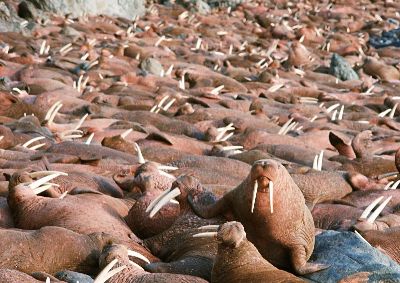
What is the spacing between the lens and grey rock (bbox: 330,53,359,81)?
16.9m

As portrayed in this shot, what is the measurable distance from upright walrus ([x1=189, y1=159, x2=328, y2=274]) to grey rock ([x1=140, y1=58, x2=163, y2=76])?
9.79 m

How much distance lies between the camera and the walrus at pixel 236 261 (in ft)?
14.3

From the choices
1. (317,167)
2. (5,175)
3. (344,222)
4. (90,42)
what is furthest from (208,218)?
(90,42)

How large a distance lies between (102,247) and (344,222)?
179cm

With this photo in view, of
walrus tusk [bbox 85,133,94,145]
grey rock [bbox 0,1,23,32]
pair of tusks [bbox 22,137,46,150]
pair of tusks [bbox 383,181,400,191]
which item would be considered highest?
pair of tusks [bbox 383,181,400,191]

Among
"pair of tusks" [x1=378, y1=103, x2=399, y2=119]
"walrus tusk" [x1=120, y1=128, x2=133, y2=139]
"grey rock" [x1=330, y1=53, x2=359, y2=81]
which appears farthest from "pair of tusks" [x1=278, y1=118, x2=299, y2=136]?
"grey rock" [x1=330, y1=53, x2=359, y2=81]

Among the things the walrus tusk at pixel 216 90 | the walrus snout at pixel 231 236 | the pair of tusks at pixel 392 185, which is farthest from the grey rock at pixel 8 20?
the walrus snout at pixel 231 236

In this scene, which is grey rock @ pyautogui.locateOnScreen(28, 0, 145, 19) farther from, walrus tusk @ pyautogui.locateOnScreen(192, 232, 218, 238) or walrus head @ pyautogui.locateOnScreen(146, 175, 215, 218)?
walrus tusk @ pyautogui.locateOnScreen(192, 232, 218, 238)

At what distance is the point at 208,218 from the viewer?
211 inches

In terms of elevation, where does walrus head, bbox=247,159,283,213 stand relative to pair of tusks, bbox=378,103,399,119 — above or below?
above

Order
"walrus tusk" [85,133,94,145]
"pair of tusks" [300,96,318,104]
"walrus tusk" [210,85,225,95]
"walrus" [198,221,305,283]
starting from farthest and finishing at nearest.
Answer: "pair of tusks" [300,96,318,104]
"walrus tusk" [210,85,225,95]
"walrus tusk" [85,133,94,145]
"walrus" [198,221,305,283]

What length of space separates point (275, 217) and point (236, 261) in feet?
2.09

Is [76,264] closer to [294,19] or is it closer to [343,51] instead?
[343,51]

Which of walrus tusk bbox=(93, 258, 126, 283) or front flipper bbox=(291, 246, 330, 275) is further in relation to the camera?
front flipper bbox=(291, 246, 330, 275)
